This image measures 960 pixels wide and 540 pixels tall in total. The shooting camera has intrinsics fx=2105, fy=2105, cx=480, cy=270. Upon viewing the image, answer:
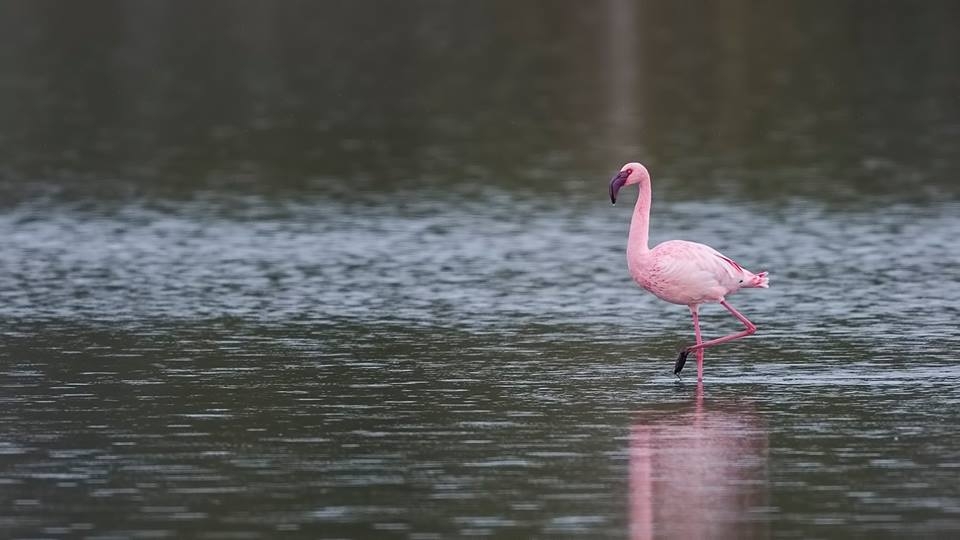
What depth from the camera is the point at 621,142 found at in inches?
1501

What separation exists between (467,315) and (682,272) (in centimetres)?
388

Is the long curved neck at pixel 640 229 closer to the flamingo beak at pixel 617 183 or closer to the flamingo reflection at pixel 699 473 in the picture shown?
the flamingo beak at pixel 617 183

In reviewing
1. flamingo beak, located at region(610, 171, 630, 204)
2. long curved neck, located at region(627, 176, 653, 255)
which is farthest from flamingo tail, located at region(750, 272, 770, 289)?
flamingo beak, located at region(610, 171, 630, 204)

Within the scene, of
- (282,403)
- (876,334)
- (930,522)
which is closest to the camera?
(930,522)

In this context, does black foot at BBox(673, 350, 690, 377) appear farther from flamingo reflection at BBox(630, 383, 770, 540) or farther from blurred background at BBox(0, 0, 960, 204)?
blurred background at BBox(0, 0, 960, 204)

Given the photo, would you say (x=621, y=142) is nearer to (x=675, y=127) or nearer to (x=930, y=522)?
(x=675, y=127)

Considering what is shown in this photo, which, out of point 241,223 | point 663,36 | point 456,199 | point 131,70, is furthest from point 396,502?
point 663,36

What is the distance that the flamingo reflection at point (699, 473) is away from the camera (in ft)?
38.7

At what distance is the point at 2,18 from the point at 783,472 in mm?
70112

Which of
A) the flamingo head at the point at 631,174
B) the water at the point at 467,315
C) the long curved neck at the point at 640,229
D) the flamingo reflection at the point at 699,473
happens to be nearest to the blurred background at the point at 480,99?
the water at the point at 467,315

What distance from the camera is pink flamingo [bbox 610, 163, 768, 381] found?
16.9m

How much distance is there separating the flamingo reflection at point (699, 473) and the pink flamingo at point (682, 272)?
1.37m

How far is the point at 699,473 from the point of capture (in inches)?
518

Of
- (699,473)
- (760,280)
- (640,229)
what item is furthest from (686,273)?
(699,473)
